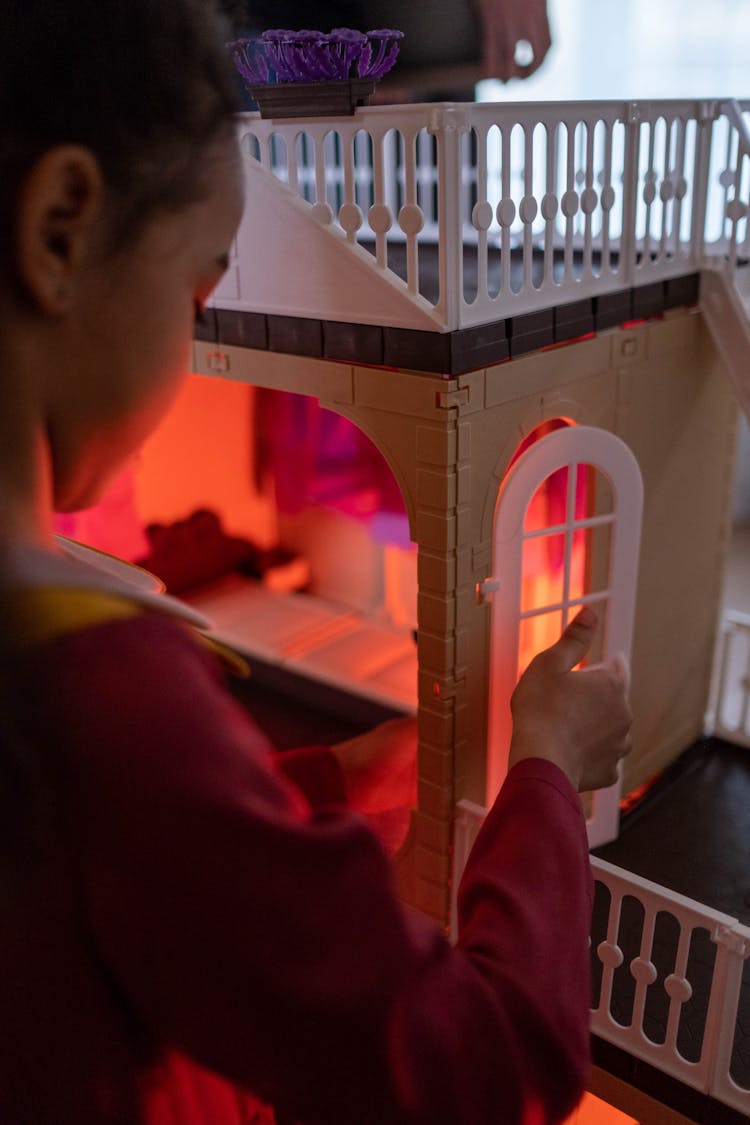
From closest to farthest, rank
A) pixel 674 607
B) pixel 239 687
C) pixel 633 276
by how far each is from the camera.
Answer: pixel 633 276 → pixel 674 607 → pixel 239 687

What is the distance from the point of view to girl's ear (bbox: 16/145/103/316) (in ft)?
1.27

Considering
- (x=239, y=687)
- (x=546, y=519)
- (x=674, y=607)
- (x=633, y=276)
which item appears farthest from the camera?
(x=239, y=687)

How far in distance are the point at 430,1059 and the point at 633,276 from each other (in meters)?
1.94

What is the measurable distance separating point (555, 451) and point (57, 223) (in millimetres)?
1647

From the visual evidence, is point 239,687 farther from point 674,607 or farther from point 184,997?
point 184,997

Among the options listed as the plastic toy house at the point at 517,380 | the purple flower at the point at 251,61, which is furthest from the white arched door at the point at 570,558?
the purple flower at the point at 251,61

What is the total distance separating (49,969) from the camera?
0.41 m

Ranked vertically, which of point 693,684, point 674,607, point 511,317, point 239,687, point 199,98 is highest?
point 199,98

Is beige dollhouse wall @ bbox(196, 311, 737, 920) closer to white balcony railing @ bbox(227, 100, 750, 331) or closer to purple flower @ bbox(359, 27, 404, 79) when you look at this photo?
white balcony railing @ bbox(227, 100, 750, 331)

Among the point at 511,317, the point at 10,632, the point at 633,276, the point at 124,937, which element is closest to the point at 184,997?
the point at 124,937

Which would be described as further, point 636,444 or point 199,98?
point 636,444

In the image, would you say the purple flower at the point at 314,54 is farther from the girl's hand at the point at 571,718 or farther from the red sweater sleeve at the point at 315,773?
the girl's hand at the point at 571,718

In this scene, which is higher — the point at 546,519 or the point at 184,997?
the point at 184,997

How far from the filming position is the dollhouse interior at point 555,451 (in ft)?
5.65
